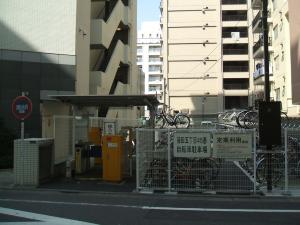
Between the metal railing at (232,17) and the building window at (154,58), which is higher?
the building window at (154,58)

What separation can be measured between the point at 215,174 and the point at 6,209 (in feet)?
17.8

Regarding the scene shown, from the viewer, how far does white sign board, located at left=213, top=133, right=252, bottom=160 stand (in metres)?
12.9

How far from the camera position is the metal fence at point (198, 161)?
42.3ft

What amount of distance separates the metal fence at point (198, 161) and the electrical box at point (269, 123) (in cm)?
39

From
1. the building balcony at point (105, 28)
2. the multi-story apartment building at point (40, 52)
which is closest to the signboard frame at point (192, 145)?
the multi-story apartment building at point (40, 52)

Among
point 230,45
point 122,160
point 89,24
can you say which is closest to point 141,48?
point 230,45

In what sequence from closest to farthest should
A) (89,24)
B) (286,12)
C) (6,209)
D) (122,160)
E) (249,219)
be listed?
(249,219)
(6,209)
(122,160)
(89,24)
(286,12)

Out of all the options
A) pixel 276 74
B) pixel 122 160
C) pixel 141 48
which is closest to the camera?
pixel 122 160

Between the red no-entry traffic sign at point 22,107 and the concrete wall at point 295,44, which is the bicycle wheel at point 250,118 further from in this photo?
the concrete wall at point 295,44

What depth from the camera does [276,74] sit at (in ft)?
153

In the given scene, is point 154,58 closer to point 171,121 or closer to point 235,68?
point 235,68

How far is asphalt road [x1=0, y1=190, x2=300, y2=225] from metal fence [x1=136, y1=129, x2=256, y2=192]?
67 centimetres

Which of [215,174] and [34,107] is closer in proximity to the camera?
[215,174]

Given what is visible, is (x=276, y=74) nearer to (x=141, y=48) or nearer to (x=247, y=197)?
(x=247, y=197)
